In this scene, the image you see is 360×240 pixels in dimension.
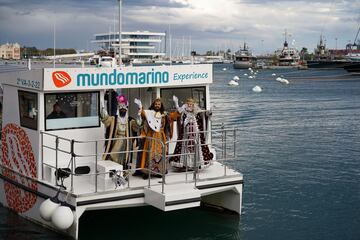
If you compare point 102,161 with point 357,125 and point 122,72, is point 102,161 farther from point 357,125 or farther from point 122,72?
point 357,125

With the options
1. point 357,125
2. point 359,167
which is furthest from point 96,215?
point 357,125

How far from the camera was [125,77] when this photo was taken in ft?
39.4

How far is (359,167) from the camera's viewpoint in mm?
19781

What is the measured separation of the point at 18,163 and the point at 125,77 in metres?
2.97

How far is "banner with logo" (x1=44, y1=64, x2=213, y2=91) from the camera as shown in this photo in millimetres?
11367

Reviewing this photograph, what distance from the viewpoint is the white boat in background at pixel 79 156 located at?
10.7m

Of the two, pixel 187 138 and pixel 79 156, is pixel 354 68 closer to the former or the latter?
pixel 187 138

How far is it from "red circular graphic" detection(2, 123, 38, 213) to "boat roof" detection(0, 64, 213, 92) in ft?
3.64

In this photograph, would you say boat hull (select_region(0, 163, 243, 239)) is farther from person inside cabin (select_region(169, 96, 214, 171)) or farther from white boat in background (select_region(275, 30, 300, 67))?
white boat in background (select_region(275, 30, 300, 67))

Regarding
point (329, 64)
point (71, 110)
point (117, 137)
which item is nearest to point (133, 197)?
point (117, 137)

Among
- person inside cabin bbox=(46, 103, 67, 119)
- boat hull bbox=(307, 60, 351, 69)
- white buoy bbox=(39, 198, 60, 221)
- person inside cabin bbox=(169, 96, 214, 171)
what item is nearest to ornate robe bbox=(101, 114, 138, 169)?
person inside cabin bbox=(46, 103, 67, 119)

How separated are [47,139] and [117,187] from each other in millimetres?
1828

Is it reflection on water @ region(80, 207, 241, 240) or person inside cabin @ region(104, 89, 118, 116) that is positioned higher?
person inside cabin @ region(104, 89, 118, 116)

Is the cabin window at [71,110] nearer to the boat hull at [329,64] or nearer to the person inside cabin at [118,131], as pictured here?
the person inside cabin at [118,131]
